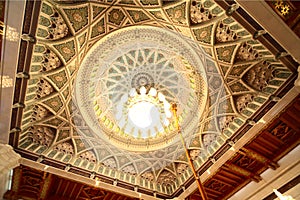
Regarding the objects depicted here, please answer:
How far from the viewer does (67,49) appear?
7934 mm

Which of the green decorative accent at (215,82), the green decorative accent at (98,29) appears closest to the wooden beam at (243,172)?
the green decorative accent at (215,82)

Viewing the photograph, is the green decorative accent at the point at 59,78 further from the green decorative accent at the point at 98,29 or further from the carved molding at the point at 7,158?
the carved molding at the point at 7,158

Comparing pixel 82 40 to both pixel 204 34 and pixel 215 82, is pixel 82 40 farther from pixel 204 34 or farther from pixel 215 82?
pixel 215 82

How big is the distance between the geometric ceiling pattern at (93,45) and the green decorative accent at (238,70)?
3 cm

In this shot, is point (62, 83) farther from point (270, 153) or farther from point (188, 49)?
point (270, 153)

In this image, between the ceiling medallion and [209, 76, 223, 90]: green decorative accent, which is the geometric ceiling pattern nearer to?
[209, 76, 223, 90]: green decorative accent

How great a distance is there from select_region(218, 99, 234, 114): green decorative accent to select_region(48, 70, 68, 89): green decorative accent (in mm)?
5256

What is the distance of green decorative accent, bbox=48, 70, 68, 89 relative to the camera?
823 cm

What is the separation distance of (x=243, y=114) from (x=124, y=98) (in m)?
5.16

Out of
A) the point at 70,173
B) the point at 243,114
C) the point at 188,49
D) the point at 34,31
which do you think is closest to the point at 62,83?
the point at 34,31

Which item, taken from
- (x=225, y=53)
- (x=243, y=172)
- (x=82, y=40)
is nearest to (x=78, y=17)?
(x=82, y=40)

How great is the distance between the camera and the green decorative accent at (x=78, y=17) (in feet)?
24.0

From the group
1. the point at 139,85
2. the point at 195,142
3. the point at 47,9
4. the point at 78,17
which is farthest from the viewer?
the point at 139,85

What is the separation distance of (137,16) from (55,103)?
3868 mm
